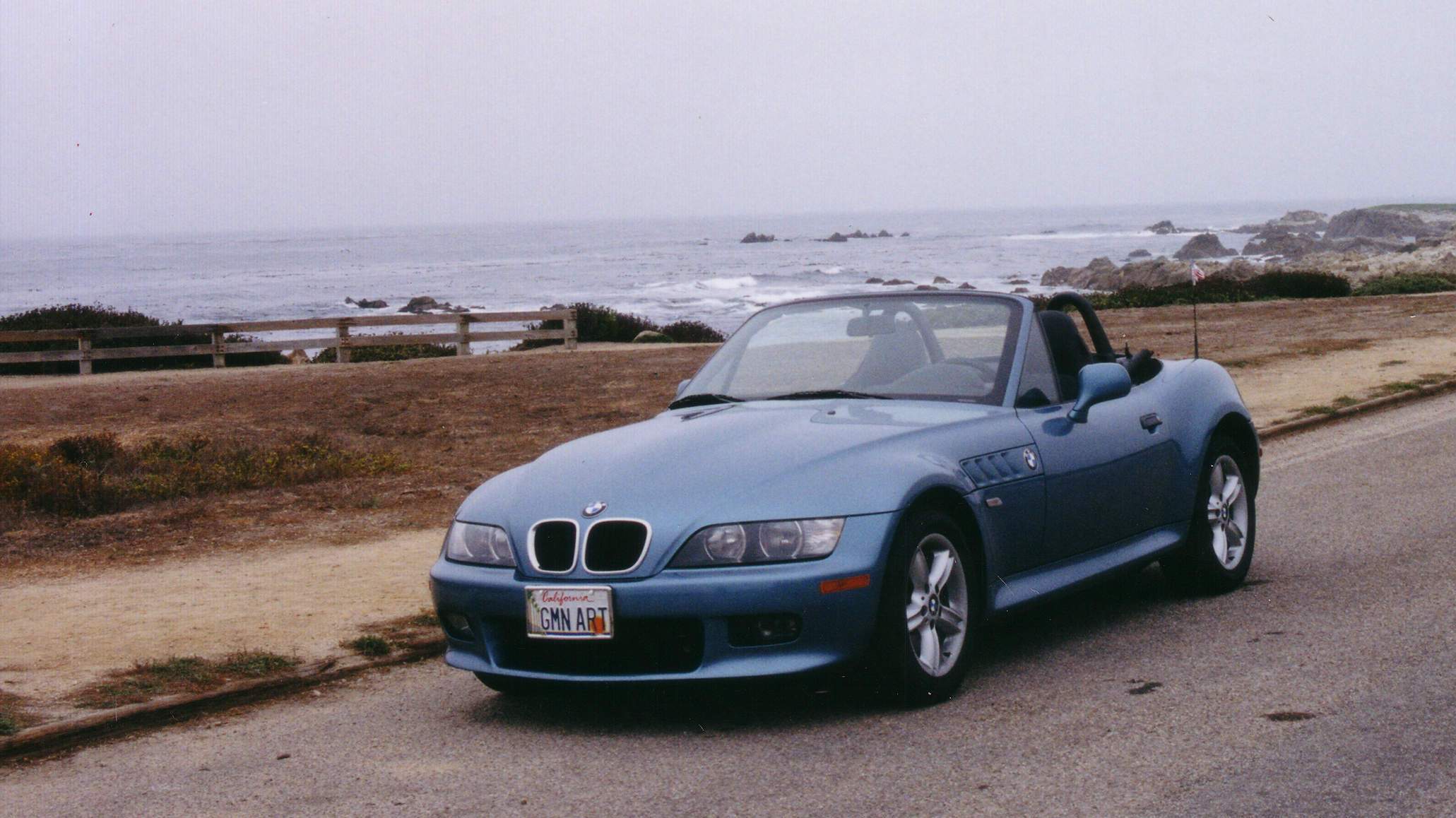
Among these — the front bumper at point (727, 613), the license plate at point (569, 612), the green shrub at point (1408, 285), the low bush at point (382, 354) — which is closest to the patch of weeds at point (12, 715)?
the front bumper at point (727, 613)

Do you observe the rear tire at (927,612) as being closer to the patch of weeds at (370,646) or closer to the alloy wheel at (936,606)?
the alloy wheel at (936,606)

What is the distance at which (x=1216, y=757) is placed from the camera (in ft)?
16.1

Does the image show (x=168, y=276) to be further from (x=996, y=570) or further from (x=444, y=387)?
(x=996, y=570)

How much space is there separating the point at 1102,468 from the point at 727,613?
7.39ft

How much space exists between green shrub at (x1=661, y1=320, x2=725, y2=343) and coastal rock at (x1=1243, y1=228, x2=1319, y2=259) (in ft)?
276

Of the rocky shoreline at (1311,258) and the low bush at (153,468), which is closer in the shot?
the low bush at (153,468)

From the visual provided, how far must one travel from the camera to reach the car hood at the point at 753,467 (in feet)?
17.6

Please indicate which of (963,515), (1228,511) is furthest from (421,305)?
(963,515)

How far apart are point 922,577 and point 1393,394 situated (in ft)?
43.0

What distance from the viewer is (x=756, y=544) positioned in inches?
207

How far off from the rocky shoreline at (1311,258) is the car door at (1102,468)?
6.10m

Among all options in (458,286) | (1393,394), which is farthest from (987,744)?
(458,286)

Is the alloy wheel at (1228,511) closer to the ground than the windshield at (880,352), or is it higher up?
closer to the ground

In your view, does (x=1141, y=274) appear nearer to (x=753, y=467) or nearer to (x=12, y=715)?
(x=753, y=467)
